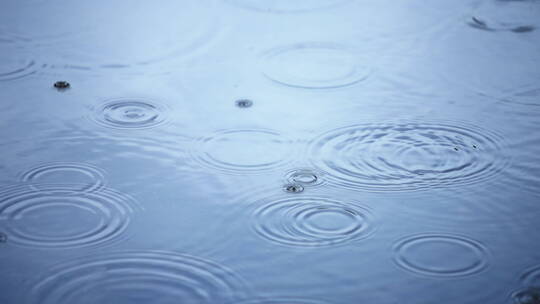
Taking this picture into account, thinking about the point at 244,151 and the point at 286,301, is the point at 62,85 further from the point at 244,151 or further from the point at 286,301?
the point at 286,301

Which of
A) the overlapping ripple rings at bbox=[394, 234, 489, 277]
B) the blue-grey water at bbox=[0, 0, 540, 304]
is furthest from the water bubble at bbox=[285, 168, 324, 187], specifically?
the overlapping ripple rings at bbox=[394, 234, 489, 277]

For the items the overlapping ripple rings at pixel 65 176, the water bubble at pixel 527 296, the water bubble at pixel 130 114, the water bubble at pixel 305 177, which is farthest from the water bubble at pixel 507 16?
the overlapping ripple rings at pixel 65 176

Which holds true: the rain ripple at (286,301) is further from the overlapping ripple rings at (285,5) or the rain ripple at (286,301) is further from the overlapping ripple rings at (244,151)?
the overlapping ripple rings at (285,5)

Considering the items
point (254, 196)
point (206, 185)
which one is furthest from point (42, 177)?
point (254, 196)

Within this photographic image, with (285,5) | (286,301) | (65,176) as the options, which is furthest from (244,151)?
(285,5)

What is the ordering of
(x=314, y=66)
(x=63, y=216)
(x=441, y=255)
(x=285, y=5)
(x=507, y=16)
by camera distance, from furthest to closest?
(x=285, y=5), (x=507, y=16), (x=314, y=66), (x=63, y=216), (x=441, y=255)

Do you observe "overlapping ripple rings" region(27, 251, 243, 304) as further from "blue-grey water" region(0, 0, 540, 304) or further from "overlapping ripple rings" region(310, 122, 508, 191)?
"overlapping ripple rings" region(310, 122, 508, 191)
